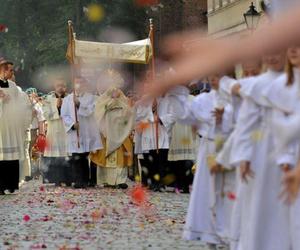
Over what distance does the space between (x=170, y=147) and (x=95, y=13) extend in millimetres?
16228

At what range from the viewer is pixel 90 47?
1902 centimetres

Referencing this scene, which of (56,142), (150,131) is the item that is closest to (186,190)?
(150,131)

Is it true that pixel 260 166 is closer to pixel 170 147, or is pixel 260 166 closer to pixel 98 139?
pixel 170 147

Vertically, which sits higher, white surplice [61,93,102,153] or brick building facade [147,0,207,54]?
brick building facade [147,0,207,54]

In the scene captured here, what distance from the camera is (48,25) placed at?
35.7 m

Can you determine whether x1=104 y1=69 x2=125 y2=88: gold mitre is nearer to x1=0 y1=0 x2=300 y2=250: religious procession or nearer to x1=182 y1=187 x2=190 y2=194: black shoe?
x1=0 y1=0 x2=300 y2=250: religious procession

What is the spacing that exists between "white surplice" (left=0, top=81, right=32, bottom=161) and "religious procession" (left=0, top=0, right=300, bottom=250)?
0.06 ft

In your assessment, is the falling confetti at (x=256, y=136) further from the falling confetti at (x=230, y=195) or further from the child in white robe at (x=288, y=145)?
the falling confetti at (x=230, y=195)

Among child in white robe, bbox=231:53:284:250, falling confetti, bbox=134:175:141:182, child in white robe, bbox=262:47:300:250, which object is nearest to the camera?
child in white robe, bbox=262:47:300:250

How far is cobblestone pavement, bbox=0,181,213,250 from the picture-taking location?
8.74 meters

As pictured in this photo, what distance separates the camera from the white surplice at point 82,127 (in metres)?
17.9

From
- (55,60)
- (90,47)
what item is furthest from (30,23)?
(90,47)

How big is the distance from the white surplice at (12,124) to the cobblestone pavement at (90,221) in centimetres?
74

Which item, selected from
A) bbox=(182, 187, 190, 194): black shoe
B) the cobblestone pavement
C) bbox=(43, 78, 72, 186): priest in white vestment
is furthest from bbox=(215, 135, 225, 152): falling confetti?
A: bbox=(43, 78, 72, 186): priest in white vestment
